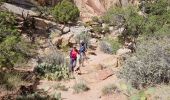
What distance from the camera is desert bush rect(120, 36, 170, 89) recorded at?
44.0 ft

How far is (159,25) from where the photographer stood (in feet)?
98.5

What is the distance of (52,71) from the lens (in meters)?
18.8

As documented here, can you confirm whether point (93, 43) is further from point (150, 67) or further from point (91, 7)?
point (150, 67)

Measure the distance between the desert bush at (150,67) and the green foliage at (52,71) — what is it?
505 cm

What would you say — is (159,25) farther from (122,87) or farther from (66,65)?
(122,87)

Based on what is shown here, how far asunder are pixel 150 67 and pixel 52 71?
267 inches

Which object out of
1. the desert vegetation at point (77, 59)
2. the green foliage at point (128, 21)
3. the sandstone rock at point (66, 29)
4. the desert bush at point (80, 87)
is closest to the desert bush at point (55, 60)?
the desert vegetation at point (77, 59)

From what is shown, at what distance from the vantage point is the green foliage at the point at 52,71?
59.8 ft

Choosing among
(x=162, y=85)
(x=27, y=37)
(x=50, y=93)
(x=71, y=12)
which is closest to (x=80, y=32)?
(x=71, y=12)

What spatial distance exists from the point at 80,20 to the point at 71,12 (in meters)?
5.01

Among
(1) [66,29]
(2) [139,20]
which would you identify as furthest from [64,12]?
(2) [139,20]

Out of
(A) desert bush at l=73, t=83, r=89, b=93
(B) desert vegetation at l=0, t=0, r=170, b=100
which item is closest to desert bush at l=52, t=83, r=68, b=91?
(B) desert vegetation at l=0, t=0, r=170, b=100

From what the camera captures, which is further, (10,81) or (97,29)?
(97,29)

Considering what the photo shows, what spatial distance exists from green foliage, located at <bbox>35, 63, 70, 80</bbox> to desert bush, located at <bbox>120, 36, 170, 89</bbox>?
505 centimetres
